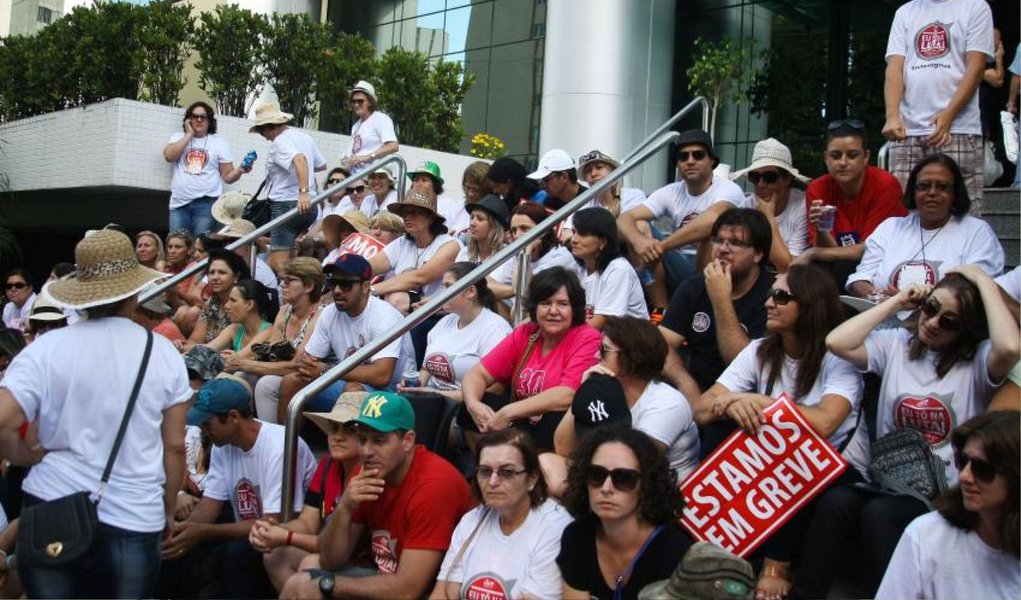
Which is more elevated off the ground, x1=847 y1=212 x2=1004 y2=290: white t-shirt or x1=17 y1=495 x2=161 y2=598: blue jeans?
x1=847 y1=212 x2=1004 y2=290: white t-shirt

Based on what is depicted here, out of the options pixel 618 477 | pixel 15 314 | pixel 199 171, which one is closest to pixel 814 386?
pixel 618 477

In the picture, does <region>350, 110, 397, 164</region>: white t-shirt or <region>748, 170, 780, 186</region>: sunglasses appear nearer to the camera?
<region>748, 170, 780, 186</region>: sunglasses

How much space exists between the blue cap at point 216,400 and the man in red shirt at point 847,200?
3.19 metres

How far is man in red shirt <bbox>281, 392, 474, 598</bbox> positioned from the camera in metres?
4.77

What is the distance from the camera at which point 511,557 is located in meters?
4.45

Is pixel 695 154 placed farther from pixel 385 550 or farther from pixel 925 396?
pixel 385 550

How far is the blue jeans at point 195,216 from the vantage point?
465 inches

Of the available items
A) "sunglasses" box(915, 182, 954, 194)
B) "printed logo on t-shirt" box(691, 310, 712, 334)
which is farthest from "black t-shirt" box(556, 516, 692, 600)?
"sunglasses" box(915, 182, 954, 194)

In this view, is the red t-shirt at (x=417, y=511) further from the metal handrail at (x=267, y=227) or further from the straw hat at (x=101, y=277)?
the metal handrail at (x=267, y=227)

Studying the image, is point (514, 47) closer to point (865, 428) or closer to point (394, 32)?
point (394, 32)

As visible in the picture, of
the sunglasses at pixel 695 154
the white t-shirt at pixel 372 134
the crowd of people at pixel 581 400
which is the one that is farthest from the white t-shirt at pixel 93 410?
the white t-shirt at pixel 372 134

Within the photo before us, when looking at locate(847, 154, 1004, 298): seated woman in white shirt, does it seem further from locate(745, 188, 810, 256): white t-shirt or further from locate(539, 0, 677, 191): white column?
locate(539, 0, 677, 191): white column

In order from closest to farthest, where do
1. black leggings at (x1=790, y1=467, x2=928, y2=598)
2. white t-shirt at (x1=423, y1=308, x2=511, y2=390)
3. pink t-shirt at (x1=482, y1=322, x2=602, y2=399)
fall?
black leggings at (x1=790, y1=467, x2=928, y2=598), pink t-shirt at (x1=482, y1=322, x2=602, y2=399), white t-shirt at (x1=423, y1=308, x2=511, y2=390)

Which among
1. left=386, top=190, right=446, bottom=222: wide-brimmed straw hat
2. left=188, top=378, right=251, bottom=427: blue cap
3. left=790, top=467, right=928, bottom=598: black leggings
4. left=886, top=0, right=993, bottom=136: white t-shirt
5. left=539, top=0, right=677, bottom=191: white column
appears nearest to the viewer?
left=790, top=467, right=928, bottom=598: black leggings
